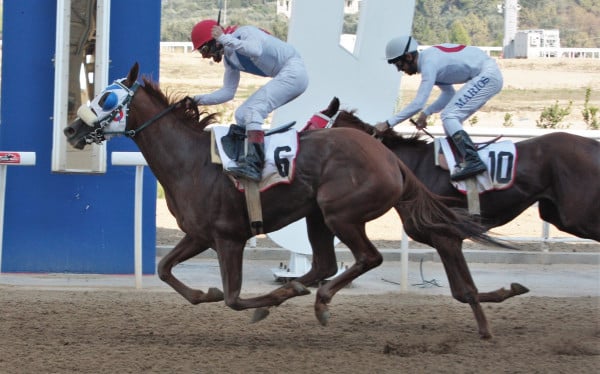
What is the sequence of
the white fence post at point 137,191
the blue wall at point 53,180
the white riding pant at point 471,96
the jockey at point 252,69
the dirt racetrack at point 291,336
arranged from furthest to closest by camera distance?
1. the blue wall at point 53,180
2. the white fence post at point 137,191
3. the white riding pant at point 471,96
4. the jockey at point 252,69
5. the dirt racetrack at point 291,336

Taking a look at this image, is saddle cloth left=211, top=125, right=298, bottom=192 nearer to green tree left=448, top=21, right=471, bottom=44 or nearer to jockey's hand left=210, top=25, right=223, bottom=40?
jockey's hand left=210, top=25, right=223, bottom=40

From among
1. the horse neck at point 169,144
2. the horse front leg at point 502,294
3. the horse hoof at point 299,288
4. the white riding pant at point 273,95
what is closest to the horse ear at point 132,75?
the horse neck at point 169,144

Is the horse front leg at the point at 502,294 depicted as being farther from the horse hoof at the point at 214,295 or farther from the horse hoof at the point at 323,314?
the horse hoof at the point at 214,295

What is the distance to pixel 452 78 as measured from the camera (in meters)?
6.86

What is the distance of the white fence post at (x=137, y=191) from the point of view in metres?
7.50

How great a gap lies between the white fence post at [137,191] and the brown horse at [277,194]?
139 cm

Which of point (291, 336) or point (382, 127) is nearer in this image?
point (291, 336)

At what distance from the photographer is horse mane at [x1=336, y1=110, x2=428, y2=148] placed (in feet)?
21.8

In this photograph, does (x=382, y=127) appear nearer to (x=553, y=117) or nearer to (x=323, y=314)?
(x=323, y=314)

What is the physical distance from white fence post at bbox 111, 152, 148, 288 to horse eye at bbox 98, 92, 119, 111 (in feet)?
4.95

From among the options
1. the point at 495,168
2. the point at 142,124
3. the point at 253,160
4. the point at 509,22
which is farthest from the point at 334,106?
the point at 509,22

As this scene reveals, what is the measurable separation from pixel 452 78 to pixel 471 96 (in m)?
0.20

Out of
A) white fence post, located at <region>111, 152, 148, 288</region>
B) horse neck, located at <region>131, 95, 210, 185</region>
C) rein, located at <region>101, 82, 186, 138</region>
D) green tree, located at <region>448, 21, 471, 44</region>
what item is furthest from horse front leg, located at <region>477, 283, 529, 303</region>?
green tree, located at <region>448, 21, 471, 44</region>

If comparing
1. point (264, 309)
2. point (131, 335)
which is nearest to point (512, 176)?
point (264, 309)
